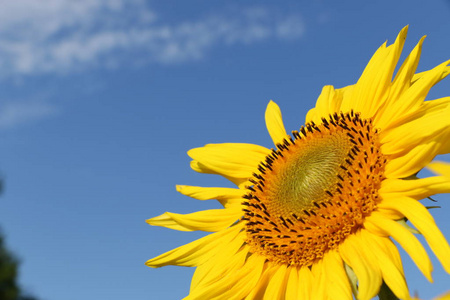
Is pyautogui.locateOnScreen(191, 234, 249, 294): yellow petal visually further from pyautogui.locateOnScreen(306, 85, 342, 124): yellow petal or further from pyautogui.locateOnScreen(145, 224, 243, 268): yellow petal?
pyautogui.locateOnScreen(306, 85, 342, 124): yellow petal

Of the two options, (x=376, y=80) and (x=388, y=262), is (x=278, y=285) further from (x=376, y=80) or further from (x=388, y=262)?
(x=376, y=80)

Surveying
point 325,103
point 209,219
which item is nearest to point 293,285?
point 209,219

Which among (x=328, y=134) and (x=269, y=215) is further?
(x=328, y=134)

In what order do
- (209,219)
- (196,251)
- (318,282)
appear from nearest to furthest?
(318,282) < (196,251) < (209,219)

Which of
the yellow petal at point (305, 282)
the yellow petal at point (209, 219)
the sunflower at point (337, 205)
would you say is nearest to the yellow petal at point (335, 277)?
the sunflower at point (337, 205)

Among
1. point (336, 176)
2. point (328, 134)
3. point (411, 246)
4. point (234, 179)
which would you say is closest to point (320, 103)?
point (328, 134)

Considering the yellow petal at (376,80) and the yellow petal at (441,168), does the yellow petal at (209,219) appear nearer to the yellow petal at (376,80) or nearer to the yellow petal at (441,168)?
the yellow petal at (376,80)

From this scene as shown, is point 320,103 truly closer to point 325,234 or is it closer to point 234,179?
point 234,179
